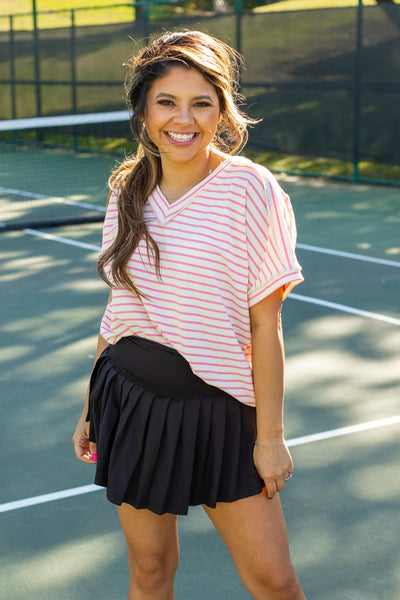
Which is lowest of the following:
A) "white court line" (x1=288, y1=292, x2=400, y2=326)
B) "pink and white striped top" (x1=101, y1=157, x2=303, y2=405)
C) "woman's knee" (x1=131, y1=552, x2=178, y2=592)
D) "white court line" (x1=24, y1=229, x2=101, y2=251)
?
"white court line" (x1=288, y1=292, x2=400, y2=326)

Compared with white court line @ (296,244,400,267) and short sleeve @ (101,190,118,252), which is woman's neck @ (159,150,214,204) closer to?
short sleeve @ (101,190,118,252)

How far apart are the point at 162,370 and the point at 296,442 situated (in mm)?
2456

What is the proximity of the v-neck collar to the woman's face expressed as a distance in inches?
3.1

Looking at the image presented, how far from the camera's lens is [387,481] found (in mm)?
4227

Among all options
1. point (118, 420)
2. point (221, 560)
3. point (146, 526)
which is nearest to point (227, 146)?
point (118, 420)

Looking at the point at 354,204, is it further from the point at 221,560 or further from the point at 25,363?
the point at 221,560

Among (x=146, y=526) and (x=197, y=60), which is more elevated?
(x=197, y=60)

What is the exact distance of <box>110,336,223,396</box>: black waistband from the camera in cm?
236

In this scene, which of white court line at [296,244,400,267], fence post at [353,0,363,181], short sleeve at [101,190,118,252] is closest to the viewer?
short sleeve at [101,190,118,252]

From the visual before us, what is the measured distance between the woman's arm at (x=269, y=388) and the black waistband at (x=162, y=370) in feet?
0.45

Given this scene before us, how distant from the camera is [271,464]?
7.57 feet

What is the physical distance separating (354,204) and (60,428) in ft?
26.9

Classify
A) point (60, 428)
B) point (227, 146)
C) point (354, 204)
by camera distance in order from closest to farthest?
point (227, 146) → point (60, 428) → point (354, 204)

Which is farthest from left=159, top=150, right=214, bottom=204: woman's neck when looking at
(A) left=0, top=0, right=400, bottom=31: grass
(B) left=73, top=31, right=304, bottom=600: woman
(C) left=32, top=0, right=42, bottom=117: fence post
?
(A) left=0, top=0, right=400, bottom=31: grass
